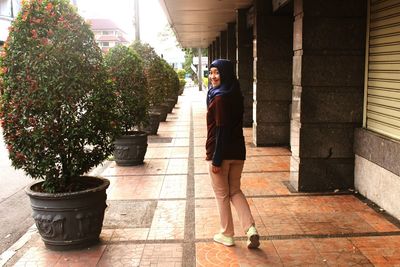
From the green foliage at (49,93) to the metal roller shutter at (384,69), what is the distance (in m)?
3.53

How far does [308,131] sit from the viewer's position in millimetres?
7113

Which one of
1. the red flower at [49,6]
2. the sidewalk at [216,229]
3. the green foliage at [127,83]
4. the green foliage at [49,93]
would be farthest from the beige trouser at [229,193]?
the green foliage at [127,83]

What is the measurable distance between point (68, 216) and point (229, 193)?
164 centimetres

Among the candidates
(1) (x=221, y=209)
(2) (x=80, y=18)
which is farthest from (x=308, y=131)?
(2) (x=80, y=18)

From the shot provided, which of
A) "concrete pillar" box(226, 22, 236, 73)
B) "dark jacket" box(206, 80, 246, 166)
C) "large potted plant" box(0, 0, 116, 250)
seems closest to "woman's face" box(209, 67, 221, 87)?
"dark jacket" box(206, 80, 246, 166)

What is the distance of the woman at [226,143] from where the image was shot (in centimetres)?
476

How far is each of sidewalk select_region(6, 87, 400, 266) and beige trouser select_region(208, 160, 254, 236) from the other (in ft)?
0.89

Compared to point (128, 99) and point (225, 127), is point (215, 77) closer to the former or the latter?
point (225, 127)

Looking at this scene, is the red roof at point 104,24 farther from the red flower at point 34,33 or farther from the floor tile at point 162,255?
the floor tile at point 162,255

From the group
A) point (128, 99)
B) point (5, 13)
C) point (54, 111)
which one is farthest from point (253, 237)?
point (5, 13)

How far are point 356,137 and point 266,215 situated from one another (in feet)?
6.23

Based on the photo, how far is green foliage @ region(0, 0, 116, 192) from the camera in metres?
4.83

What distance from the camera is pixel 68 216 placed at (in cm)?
495

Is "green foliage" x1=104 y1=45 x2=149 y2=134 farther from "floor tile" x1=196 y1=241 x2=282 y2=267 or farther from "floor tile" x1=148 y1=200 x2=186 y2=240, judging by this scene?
"floor tile" x1=196 y1=241 x2=282 y2=267
